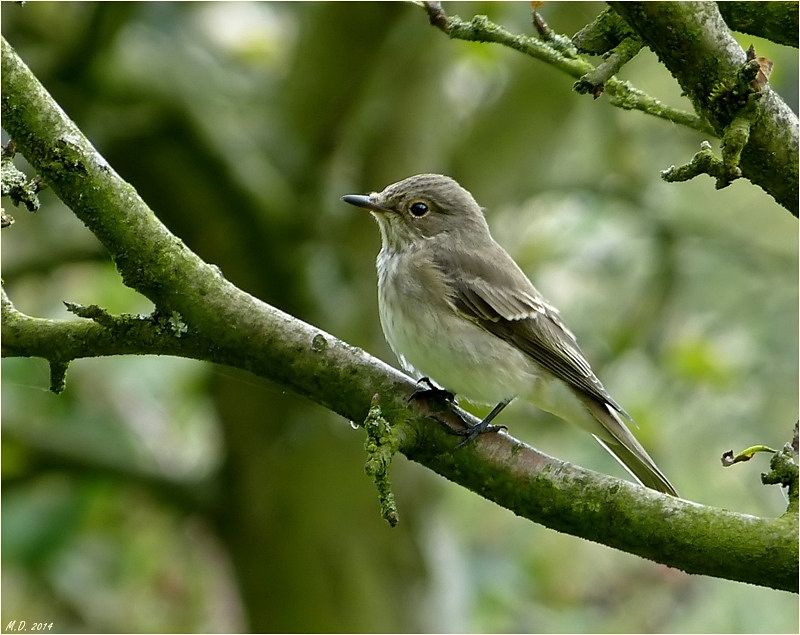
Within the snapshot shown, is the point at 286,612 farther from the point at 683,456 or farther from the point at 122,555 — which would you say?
the point at 683,456

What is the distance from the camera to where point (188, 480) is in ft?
19.2

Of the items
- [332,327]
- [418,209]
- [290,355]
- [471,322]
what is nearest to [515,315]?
[471,322]

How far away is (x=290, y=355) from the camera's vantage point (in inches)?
105

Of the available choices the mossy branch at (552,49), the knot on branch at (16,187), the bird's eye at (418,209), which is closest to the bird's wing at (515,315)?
the bird's eye at (418,209)

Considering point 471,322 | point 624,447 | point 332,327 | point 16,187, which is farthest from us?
point 332,327

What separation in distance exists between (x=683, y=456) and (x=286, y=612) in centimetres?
261

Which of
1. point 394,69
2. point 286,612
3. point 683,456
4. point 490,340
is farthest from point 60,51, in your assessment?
point 683,456

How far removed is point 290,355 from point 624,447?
1636 mm

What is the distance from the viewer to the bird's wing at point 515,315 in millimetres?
3939

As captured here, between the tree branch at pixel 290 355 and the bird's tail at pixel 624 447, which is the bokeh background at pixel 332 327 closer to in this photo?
the bird's tail at pixel 624 447

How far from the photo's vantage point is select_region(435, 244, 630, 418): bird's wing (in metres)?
3.94

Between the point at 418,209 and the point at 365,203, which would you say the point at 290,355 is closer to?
the point at 365,203

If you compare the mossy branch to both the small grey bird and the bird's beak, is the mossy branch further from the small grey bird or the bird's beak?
the bird's beak

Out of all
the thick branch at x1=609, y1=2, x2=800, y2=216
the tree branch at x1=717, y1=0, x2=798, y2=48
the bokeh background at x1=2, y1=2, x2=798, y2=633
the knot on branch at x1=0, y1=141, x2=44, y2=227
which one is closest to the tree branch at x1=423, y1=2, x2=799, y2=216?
the thick branch at x1=609, y1=2, x2=800, y2=216
